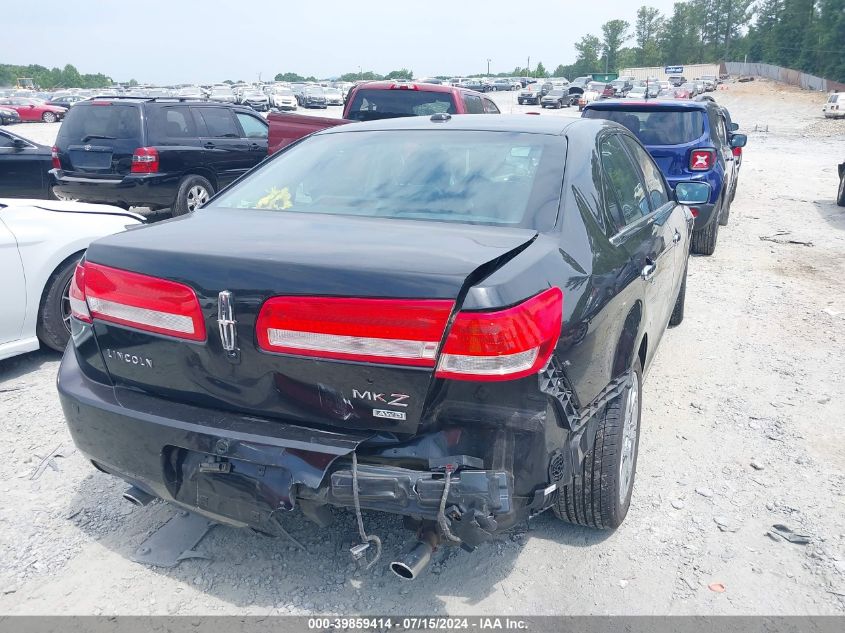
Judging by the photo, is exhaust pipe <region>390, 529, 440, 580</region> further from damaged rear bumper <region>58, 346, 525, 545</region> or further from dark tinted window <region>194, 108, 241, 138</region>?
→ dark tinted window <region>194, 108, 241, 138</region>

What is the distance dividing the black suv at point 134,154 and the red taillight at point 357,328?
24.9 ft

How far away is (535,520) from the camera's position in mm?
3166

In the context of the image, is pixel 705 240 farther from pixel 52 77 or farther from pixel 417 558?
pixel 52 77

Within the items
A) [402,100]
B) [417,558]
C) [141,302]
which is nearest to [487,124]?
[141,302]

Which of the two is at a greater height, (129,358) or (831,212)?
(129,358)

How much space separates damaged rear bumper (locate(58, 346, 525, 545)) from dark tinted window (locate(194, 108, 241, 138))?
8239 mm

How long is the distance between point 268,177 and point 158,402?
4.53ft

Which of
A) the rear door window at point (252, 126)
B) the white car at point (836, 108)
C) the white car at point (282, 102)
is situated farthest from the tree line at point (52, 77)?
the rear door window at point (252, 126)

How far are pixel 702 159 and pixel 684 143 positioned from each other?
279mm

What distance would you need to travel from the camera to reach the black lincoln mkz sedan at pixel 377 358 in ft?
7.01

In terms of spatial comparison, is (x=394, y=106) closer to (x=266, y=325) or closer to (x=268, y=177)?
(x=268, y=177)

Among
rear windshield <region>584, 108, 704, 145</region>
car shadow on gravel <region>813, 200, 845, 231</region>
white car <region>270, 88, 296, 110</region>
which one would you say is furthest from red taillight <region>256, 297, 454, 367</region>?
white car <region>270, 88, 296, 110</region>

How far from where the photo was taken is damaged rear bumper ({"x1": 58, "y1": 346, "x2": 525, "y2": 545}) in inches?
84.9

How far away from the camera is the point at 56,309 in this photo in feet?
16.0
